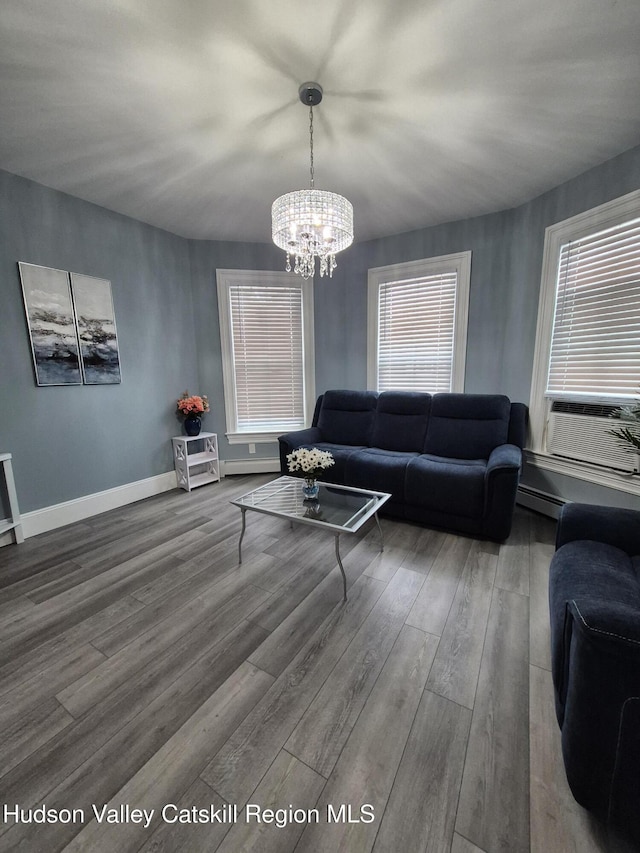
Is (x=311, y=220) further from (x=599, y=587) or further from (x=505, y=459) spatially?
(x=599, y=587)

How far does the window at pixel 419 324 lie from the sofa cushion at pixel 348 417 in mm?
379

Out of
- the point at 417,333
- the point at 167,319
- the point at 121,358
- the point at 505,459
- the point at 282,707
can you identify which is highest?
the point at 167,319

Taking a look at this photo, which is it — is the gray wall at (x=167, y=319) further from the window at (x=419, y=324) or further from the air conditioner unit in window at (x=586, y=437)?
the air conditioner unit in window at (x=586, y=437)

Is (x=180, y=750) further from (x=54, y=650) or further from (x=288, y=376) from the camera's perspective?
(x=288, y=376)

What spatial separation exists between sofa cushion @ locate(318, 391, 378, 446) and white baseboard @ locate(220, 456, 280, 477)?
870mm

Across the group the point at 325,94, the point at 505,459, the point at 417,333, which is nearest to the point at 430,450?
the point at 505,459

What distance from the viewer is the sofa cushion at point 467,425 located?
299 cm

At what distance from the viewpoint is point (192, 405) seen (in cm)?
365

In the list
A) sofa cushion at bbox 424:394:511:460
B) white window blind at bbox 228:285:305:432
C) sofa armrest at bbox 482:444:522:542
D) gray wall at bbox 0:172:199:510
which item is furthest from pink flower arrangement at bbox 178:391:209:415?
sofa armrest at bbox 482:444:522:542

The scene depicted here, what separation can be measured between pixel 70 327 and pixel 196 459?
5.62 feet

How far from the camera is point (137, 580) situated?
2088 mm

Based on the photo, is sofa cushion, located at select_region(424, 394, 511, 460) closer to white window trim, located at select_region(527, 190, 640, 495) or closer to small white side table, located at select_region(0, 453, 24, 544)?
white window trim, located at select_region(527, 190, 640, 495)

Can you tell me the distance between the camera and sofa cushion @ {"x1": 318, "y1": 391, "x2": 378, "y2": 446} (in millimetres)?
3643

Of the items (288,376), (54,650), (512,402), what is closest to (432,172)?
(512,402)
